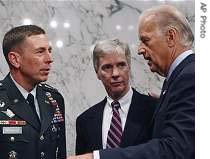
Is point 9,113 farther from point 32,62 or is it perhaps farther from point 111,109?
point 111,109

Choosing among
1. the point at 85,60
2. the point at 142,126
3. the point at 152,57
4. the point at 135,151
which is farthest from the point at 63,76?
the point at 135,151

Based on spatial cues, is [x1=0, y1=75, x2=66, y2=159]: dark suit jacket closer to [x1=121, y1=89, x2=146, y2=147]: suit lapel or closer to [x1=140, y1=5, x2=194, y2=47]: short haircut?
[x1=121, y1=89, x2=146, y2=147]: suit lapel

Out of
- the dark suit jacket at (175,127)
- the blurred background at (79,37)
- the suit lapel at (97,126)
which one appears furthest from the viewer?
the blurred background at (79,37)

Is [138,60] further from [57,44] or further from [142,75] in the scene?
[57,44]

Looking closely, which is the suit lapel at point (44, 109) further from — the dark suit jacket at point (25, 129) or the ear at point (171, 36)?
the ear at point (171, 36)

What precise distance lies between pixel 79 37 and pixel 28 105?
0.33 metres

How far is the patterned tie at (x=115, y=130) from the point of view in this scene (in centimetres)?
114

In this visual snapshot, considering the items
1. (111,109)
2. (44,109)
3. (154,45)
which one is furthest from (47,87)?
(154,45)

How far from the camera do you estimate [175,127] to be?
791mm

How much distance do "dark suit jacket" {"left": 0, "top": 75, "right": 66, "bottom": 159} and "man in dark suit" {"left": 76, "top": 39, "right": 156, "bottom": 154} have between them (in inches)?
3.7

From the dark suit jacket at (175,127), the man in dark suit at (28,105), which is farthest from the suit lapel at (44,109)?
the dark suit jacket at (175,127)

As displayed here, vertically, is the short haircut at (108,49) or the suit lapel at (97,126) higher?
the short haircut at (108,49)

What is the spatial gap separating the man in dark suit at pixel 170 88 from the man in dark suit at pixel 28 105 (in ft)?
0.96

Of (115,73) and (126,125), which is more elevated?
(115,73)
